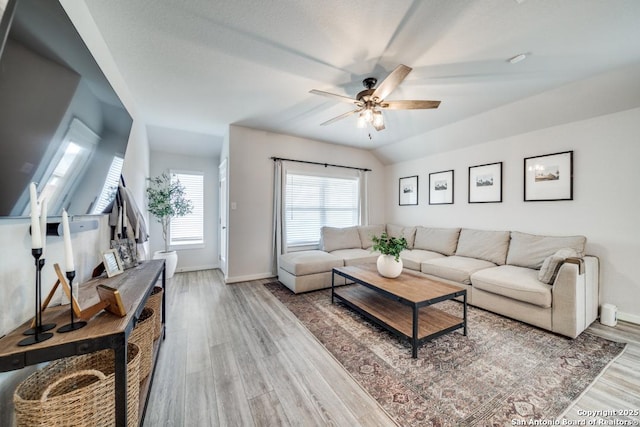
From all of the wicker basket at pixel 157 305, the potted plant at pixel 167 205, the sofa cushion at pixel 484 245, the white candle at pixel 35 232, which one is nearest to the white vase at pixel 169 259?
the potted plant at pixel 167 205

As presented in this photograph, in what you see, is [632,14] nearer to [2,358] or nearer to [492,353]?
[492,353]

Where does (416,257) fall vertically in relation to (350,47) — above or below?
below

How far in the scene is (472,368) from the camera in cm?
186

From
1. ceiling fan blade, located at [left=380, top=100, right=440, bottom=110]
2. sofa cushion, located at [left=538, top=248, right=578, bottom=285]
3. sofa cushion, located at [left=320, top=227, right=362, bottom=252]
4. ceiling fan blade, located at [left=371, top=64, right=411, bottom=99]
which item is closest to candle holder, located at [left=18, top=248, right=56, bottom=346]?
ceiling fan blade, located at [left=371, top=64, right=411, bottom=99]

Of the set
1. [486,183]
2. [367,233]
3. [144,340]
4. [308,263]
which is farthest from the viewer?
[367,233]

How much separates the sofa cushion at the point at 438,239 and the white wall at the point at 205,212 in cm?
423

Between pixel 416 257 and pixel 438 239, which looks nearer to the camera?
pixel 416 257

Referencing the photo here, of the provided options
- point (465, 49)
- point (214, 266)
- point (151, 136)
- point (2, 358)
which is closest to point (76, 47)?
point (2, 358)

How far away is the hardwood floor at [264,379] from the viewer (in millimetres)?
1441

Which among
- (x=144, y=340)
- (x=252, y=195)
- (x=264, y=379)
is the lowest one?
(x=264, y=379)

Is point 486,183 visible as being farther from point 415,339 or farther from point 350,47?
point 350,47

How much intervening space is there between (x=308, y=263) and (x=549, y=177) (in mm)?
3537

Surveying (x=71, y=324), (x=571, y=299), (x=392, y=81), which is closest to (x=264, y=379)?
(x=71, y=324)

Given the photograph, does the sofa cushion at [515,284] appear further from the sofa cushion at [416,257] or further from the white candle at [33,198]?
the white candle at [33,198]
